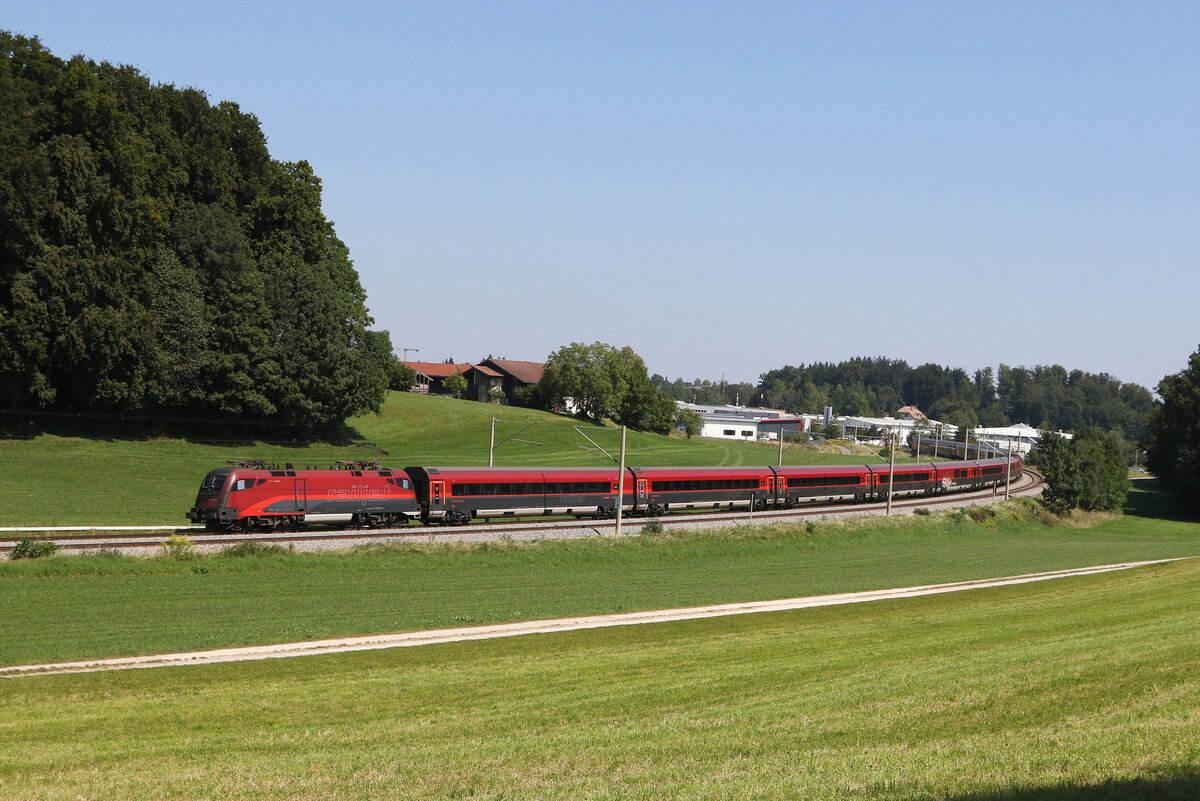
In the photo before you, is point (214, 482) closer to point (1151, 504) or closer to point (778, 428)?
point (1151, 504)

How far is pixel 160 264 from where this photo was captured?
237 ft

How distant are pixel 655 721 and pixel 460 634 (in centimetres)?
1116

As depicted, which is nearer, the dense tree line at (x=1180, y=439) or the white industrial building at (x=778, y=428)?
the dense tree line at (x=1180, y=439)

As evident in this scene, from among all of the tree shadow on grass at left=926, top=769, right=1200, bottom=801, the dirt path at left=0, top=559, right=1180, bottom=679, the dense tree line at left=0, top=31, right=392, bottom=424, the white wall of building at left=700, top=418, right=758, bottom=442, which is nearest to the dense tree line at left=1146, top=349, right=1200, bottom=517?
the white wall of building at left=700, top=418, right=758, bottom=442

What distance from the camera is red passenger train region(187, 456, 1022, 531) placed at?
46.5 metres

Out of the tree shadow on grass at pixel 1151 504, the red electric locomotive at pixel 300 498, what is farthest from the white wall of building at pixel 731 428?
the red electric locomotive at pixel 300 498

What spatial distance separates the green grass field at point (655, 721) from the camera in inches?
516

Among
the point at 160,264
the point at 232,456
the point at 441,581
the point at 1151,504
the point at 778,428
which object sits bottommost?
the point at 1151,504

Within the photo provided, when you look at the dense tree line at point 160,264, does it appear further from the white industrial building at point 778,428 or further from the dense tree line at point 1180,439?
the white industrial building at point 778,428

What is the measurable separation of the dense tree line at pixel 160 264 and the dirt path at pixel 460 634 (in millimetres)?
47783

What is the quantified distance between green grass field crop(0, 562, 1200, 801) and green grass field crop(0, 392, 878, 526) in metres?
33.6

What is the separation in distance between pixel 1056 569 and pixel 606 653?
30188mm

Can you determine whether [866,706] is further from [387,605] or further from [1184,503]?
[1184,503]

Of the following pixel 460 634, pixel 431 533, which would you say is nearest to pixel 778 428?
pixel 431 533
